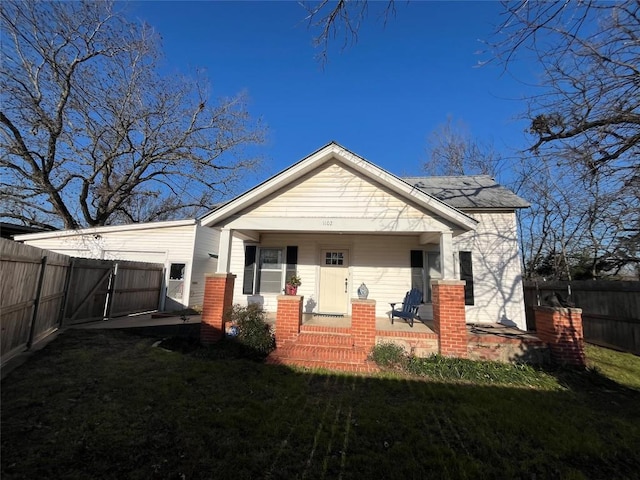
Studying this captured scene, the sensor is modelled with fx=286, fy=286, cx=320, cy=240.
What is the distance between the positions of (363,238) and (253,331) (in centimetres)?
443

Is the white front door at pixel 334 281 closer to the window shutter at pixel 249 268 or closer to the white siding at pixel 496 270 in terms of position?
the window shutter at pixel 249 268

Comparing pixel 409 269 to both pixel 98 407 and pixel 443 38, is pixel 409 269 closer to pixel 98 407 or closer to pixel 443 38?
pixel 443 38

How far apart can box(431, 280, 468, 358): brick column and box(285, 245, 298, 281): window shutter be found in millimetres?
4521

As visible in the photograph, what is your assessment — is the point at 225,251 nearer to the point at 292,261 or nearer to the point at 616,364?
the point at 292,261

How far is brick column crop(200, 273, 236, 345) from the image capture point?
6.57m

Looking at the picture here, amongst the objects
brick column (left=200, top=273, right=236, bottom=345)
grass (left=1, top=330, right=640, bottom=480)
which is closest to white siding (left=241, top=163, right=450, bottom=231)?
brick column (left=200, top=273, right=236, bottom=345)

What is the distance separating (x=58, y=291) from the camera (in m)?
7.00

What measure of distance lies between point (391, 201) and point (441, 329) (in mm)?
3133

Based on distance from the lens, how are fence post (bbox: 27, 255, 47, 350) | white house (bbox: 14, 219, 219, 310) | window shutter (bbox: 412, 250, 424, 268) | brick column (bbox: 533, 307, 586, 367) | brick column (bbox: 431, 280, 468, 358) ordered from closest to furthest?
fence post (bbox: 27, 255, 47, 350) < brick column (bbox: 533, 307, 586, 367) < brick column (bbox: 431, 280, 468, 358) < window shutter (bbox: 412, 250, 424, 268) < white house (bbox: 14, 219, 219, 310)

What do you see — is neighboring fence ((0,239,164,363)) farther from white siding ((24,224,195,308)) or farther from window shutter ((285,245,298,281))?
window shutter ((285,245,298,281))

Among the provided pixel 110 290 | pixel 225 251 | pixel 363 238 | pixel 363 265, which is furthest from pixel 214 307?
pixel 110 290

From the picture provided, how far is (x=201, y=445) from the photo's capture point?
2.91 metres

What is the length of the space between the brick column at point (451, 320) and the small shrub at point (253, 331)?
3.68 metres

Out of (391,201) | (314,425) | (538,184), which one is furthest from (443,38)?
(538,184)
